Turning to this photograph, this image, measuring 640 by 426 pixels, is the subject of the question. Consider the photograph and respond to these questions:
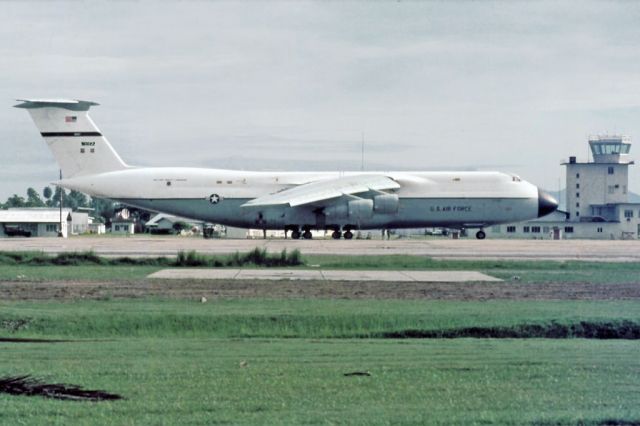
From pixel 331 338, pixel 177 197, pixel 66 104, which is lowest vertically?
pixel 331 338

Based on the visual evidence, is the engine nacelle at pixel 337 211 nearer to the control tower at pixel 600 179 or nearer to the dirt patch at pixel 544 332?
the dirt patch at pixel 544 332

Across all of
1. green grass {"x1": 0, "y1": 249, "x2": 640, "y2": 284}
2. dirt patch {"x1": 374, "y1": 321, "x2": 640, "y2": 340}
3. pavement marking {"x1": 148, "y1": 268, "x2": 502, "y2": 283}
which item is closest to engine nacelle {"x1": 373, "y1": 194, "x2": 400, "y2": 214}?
green grass {"x1": 0, "y1": 249, "x2": 640, "y2": 284}

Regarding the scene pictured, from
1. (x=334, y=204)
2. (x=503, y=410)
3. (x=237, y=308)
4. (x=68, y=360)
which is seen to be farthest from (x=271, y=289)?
(x=334, y=204)

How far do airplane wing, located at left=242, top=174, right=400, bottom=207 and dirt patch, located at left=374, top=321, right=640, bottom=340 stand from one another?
34.4 meters

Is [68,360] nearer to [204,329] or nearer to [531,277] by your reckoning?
[204,329]

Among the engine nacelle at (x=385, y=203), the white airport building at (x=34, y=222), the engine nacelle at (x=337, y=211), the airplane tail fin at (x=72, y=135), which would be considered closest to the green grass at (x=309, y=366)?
the engine nacelle at (x=337, y=211)

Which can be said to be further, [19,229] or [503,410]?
[19,229]

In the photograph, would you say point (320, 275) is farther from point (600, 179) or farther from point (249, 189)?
point (600, 179)

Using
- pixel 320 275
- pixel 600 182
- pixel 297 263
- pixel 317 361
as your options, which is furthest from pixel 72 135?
pixel 600 182

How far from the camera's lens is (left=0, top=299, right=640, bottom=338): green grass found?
1525 centimetres

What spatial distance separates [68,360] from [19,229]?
84.6 meters

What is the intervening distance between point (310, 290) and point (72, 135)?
3756cm

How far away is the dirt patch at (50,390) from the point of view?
28.7ft

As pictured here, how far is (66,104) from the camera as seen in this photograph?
2158 inches
